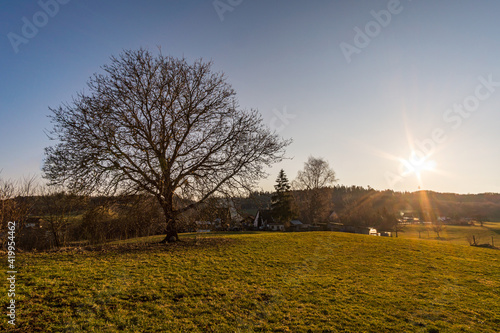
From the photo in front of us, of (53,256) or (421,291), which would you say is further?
(53,256)

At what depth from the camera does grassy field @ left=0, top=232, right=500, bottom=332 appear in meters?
5.62

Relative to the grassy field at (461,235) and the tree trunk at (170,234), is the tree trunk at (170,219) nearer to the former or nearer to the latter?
A: the tree trunk at (170,234)

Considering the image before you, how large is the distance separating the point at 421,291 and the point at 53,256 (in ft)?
52.6

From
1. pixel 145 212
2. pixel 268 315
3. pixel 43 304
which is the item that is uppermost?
pixel 145 212

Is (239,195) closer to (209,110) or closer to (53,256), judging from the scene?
(209,110)

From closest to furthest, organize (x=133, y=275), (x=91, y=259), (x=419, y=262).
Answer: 1. (x=133, y=275)
2. (x=91, y=259)
3. (x=419, y=262)

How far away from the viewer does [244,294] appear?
7676 mm

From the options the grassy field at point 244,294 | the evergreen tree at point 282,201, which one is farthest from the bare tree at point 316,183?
the grassy field at point 244,294

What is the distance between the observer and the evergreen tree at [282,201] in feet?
130

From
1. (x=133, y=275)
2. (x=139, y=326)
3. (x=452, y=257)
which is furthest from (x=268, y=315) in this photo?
(x=452, y=257)

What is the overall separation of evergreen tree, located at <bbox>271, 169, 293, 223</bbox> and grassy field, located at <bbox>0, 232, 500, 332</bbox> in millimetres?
26313

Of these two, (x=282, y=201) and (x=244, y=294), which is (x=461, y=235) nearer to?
(x=282, y=201)

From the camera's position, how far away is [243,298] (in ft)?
24.0

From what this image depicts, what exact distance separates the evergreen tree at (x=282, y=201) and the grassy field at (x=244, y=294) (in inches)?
1036
